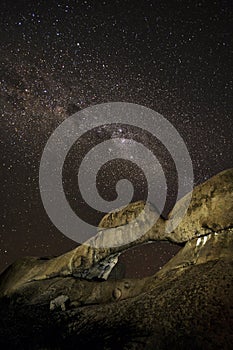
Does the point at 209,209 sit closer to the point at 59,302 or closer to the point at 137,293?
the point at 137,293

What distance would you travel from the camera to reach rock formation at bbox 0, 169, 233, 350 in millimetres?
7500

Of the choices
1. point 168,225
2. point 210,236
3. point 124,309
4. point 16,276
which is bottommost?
point 124,309

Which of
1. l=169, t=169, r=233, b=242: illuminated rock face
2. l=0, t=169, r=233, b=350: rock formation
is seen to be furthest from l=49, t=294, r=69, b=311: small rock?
l=169, t=169, r=233, b=242: illuminated rock face

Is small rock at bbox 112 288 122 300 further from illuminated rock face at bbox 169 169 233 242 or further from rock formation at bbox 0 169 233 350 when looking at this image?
illuminated rock face at bbox 169 169 233 242

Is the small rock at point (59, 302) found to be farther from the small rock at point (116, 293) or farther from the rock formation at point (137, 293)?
the small rock at point (116, 293)

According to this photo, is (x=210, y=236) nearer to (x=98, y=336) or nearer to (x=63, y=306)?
(x=98, y=336)

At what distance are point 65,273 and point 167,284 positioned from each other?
665cm

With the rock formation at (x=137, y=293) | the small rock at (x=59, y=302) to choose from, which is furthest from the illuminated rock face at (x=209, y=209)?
the small rock at (x=59, y=302)

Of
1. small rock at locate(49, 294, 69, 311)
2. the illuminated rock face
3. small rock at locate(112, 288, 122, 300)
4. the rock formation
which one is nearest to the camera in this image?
the rock formation

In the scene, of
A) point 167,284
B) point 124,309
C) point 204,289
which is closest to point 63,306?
point 124,309

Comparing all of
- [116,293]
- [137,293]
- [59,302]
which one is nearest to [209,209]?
[137,293]

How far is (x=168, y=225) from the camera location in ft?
41.1

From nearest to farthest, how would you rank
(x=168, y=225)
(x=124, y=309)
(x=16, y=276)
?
(x=124, y=309) → (x=168, y=225) → (x=16, y=276)

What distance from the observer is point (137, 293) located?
11.5 m
